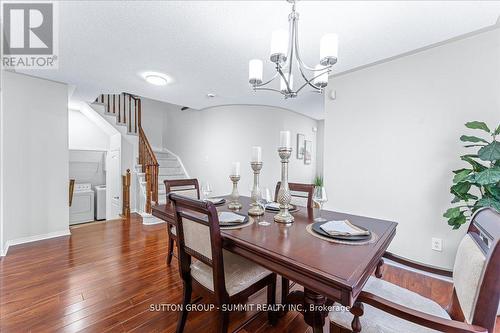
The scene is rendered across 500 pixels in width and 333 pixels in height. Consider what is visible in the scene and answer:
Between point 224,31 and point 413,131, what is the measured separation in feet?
7.38

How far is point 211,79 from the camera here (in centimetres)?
321

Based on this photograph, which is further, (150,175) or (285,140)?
(150,175)

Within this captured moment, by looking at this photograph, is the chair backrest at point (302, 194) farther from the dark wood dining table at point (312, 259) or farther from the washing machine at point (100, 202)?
the washing machine at point (100, 202)

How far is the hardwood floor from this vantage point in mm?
1603

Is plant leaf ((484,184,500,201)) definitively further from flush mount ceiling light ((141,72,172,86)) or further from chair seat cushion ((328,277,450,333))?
flush mount ceiling light ((141,72,172,86))

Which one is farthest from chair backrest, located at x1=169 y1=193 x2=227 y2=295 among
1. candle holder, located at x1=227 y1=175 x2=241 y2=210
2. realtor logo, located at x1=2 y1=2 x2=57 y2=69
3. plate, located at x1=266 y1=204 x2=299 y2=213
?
realtor logo, located at x1=2 y1=2 x2=57 y2=69

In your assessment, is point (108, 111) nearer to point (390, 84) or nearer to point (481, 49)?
point (390, 84)

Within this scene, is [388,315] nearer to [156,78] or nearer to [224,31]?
[224,31]

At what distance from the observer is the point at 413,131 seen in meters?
2.42

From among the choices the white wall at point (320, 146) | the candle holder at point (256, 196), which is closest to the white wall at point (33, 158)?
Answer: the candle holder at point (256, 196)

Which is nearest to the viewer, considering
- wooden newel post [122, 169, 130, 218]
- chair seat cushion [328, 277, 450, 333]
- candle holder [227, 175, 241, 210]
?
chair seat cushion [328, 277, 450, 333]

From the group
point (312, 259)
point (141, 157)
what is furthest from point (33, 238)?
point (312, 259)

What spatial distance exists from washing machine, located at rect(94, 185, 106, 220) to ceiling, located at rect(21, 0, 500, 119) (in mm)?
3513

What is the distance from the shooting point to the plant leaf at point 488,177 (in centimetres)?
160
